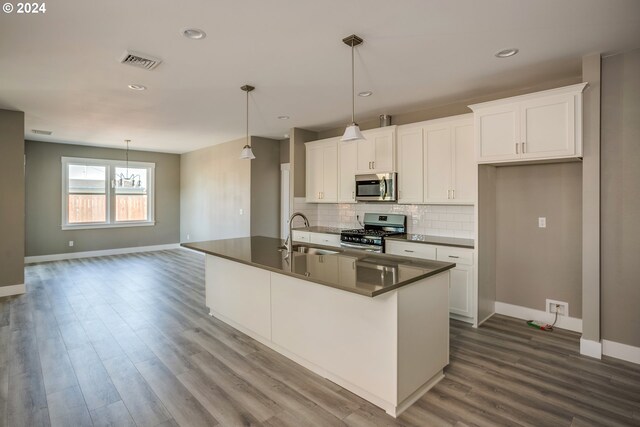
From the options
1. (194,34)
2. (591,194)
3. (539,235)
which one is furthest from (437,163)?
(194,34)

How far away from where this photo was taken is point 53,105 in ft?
15.0

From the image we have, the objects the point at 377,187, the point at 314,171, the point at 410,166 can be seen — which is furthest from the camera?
the point at 314,171

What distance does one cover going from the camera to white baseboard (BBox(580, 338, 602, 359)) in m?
2.96

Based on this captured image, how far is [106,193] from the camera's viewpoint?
825 centimetres

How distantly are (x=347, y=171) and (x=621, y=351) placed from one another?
3.80 m

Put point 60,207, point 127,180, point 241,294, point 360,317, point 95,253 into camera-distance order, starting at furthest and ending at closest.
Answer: point 127,180 < point 95,253 < point 60,207 < point 241,294 < point 360,317

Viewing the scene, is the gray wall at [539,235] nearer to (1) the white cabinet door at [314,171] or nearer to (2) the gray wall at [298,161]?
(1) the white cabinet door at [314,171]

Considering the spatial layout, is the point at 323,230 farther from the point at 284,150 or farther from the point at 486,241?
the point at 486,241

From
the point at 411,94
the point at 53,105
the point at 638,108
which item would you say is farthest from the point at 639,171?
the point at 53,105

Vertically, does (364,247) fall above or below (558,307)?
above

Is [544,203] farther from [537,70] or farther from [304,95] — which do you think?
[304,95]

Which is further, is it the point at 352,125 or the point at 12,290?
the point at 12,290

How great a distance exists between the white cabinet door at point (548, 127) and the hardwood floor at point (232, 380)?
188 centimetres

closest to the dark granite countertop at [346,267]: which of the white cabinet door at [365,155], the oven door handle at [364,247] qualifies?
the oven door handle at [364,247]
